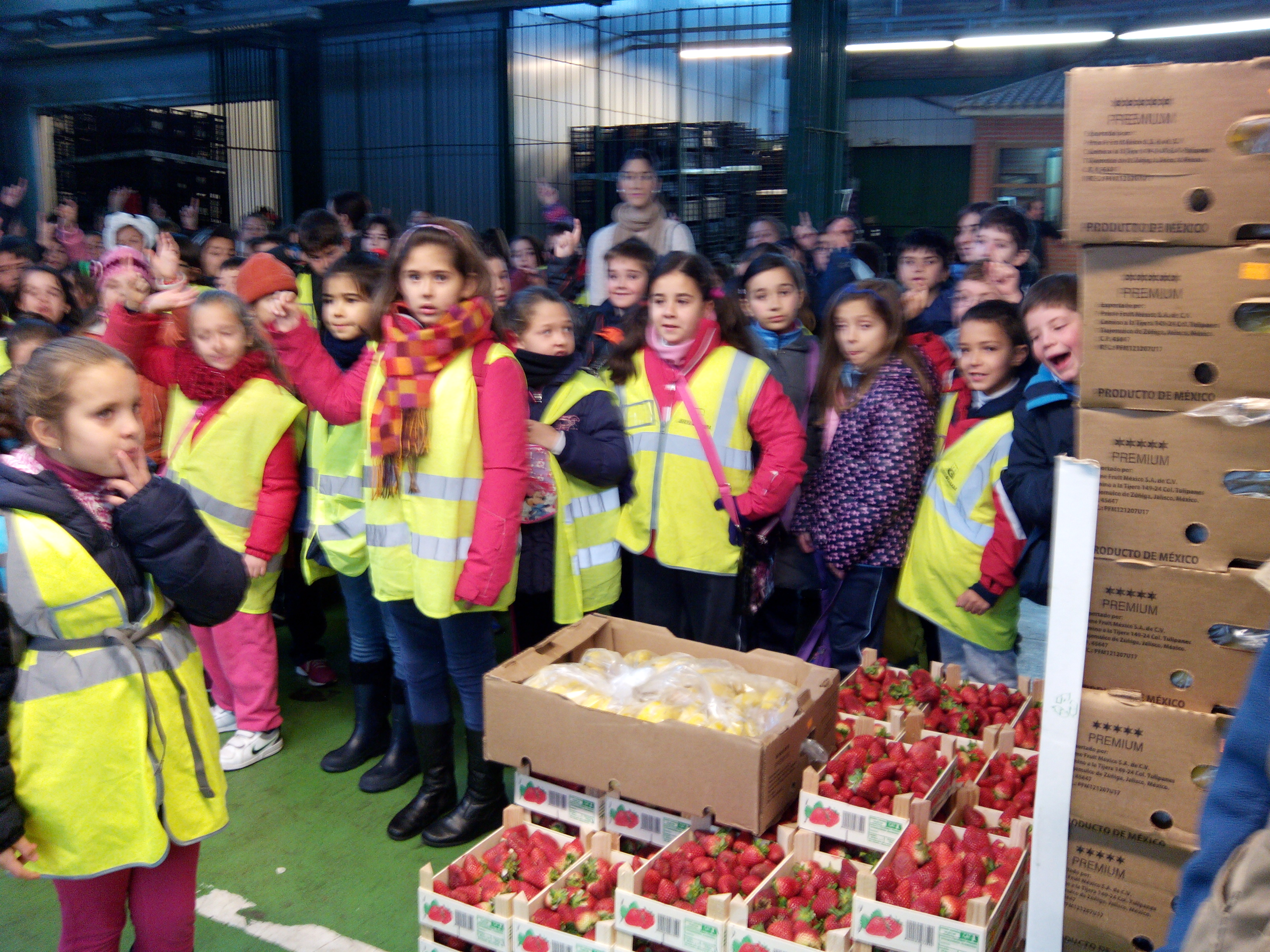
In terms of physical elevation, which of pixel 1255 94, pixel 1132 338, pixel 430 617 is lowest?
pixel 430 617

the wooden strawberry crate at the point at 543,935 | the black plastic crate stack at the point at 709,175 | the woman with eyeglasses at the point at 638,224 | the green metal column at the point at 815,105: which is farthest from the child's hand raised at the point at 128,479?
the black plastic crate stack at the point at 709,175

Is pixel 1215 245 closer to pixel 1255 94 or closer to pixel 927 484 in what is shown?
pixel 1255 94

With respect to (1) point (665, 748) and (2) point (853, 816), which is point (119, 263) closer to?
(1) point (665, 748)

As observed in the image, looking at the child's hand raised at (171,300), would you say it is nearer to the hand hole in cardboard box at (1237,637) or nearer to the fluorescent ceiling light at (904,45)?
the hand hole in cardboard box at (1237,637)

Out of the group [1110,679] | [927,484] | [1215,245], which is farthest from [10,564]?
[927,484]

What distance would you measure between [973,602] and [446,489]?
1506mm

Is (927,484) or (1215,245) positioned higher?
(1215,245)

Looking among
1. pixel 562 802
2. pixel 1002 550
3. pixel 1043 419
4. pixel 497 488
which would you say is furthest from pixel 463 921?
pixel 1043 419

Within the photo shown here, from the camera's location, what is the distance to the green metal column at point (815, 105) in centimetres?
603

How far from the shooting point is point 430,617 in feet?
8.97

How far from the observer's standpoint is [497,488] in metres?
2.55

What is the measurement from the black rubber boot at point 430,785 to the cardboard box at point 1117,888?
5.88 ft

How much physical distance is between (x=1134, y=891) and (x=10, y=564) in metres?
1.74

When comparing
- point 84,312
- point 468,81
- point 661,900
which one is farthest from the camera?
point 468,81
